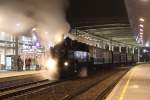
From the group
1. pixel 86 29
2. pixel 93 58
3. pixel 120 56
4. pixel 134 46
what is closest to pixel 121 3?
pixel 93 58

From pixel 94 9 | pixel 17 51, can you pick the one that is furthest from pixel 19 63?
pixel 94 9

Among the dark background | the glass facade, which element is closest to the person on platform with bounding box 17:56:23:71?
the glass facade

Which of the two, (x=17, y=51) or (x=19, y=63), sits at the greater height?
Result: (x=17, y=51)

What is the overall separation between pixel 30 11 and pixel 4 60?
802 cm

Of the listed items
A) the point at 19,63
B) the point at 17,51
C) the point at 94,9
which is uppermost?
the point at 94,9

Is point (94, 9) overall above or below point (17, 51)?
above

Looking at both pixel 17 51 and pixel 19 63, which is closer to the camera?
pixel 19 63

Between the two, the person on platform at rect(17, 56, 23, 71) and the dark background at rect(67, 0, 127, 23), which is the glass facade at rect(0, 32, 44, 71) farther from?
the dark background at rect(67, 0, 127, 23)

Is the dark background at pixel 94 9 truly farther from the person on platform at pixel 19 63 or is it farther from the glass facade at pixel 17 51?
the person on platform at pixel 19 63

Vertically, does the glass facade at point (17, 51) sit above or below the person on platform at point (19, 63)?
above

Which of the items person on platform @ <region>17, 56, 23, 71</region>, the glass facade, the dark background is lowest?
person on platform @ <region>17, 56, 23, 71</region>

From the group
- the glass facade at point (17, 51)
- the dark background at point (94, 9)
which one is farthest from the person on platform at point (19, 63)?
the dark background at point (94, 9)

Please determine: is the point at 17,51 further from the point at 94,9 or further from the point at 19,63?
the point at 94,9

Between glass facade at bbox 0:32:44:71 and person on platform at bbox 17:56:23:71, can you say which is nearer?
person on platform at bbox 17:56:23:71
